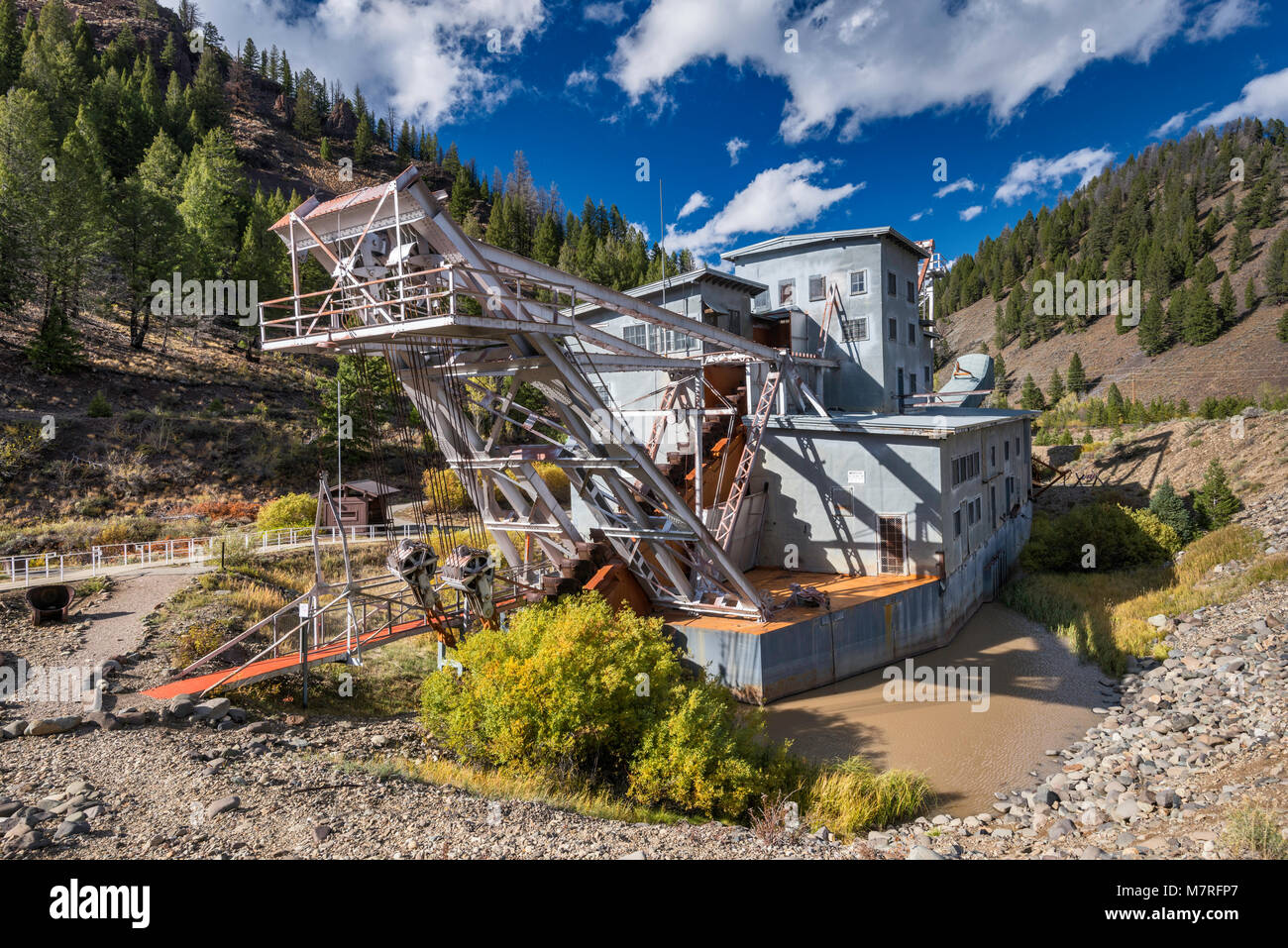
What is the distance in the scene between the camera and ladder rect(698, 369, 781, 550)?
20.0m

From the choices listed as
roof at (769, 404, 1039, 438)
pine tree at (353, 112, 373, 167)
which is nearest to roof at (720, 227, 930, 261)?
roof at (769, 404, 1039, 438)

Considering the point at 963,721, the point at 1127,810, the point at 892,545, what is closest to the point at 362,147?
the point at 892,545

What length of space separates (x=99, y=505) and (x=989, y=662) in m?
36.0

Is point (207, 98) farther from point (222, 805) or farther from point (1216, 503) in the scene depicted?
point (1216, 503)

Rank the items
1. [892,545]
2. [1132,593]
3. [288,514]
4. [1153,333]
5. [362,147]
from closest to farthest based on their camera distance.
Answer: [892,545] → [1132,593] → [288,514] → [1153,333] → [362,147]

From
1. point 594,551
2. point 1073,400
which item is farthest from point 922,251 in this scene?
point 1073,400

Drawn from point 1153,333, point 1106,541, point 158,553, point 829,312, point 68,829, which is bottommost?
point 68,829

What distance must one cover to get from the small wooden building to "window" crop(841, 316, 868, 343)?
20.8 m

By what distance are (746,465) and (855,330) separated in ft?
35.6

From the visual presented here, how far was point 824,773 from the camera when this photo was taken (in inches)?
Answer: 485

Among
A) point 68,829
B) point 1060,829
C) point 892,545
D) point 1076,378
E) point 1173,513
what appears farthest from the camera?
point 1076,378

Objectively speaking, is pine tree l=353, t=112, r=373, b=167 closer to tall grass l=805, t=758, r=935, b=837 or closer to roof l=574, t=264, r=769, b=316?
roof l=574, t=264, r=769, b=316

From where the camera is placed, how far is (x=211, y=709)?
37.7 ft

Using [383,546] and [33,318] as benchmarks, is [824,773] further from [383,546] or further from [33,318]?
[33,318]
